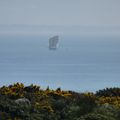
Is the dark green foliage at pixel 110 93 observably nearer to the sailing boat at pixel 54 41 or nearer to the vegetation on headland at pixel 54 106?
the vegetation on headland at pixel 54 106

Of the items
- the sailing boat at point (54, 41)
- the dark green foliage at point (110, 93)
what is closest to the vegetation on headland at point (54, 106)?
the dark green foliage at point (110, 93)

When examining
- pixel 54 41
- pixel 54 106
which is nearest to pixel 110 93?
pixel 54 106

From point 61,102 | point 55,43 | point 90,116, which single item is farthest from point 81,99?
point 55,43

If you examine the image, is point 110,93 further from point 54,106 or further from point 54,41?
point 54,41

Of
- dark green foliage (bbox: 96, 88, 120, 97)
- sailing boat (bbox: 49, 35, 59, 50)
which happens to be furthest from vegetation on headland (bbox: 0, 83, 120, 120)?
sailing boat (bbox: 49, 35, 59, 50)

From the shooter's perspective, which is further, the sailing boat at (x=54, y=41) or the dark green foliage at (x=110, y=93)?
the sailing boat at (x=54, y=41)

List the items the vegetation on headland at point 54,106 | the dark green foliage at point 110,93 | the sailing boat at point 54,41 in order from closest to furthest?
1. the vegetation on headland at point 54,106
2. the dark green foliage at point 110,93
3. the sailing boat at point 54,41

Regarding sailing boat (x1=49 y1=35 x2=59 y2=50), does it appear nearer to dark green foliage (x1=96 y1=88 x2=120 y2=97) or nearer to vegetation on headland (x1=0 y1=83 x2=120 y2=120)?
dark green foliage (x1=96 y1=88 x2=120 y2=97)

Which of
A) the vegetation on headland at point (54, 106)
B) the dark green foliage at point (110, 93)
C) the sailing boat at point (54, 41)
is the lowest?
the vegetation on headland at point (54, 106)

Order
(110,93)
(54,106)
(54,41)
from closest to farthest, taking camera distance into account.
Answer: (54,106) → (110,93) → (54,41)
